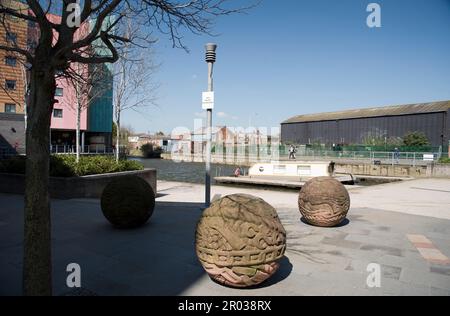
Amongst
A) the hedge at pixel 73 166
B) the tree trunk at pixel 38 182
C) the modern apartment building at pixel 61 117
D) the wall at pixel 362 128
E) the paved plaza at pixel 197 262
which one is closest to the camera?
the tree trunk at pixel 38 182

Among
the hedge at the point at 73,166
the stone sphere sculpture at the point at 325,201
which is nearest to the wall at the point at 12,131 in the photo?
the hedge at the point at 73,166

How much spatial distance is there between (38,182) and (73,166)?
1003 cm

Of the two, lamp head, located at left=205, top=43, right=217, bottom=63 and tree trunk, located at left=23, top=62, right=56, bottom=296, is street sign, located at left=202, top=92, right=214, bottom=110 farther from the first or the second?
tree trunk, located at left=23, top=62, right=56, bottom=296

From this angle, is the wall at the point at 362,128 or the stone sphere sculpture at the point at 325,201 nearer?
the stone sphere sculpture at the point at 325,201

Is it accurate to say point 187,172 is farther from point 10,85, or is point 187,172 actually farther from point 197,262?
point 197,262

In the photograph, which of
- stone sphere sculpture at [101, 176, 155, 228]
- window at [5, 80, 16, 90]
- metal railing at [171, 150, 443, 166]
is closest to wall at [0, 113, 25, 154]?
window at [5, 80, 16, 90]

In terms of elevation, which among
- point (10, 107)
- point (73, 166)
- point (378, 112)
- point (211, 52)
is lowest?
point (73, 166)

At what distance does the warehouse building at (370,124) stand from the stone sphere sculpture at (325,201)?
43980 millimetres

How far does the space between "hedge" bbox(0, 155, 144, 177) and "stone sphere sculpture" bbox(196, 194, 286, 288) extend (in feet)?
31.0

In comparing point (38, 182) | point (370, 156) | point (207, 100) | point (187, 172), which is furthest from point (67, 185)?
point (370, 156)

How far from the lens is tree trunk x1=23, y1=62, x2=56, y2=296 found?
322 cm

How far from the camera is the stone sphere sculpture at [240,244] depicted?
410cm

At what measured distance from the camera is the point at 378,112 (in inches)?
2222

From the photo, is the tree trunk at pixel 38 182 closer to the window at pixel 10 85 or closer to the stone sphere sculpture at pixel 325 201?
the stone sphere sculpture at pixel 325 201
